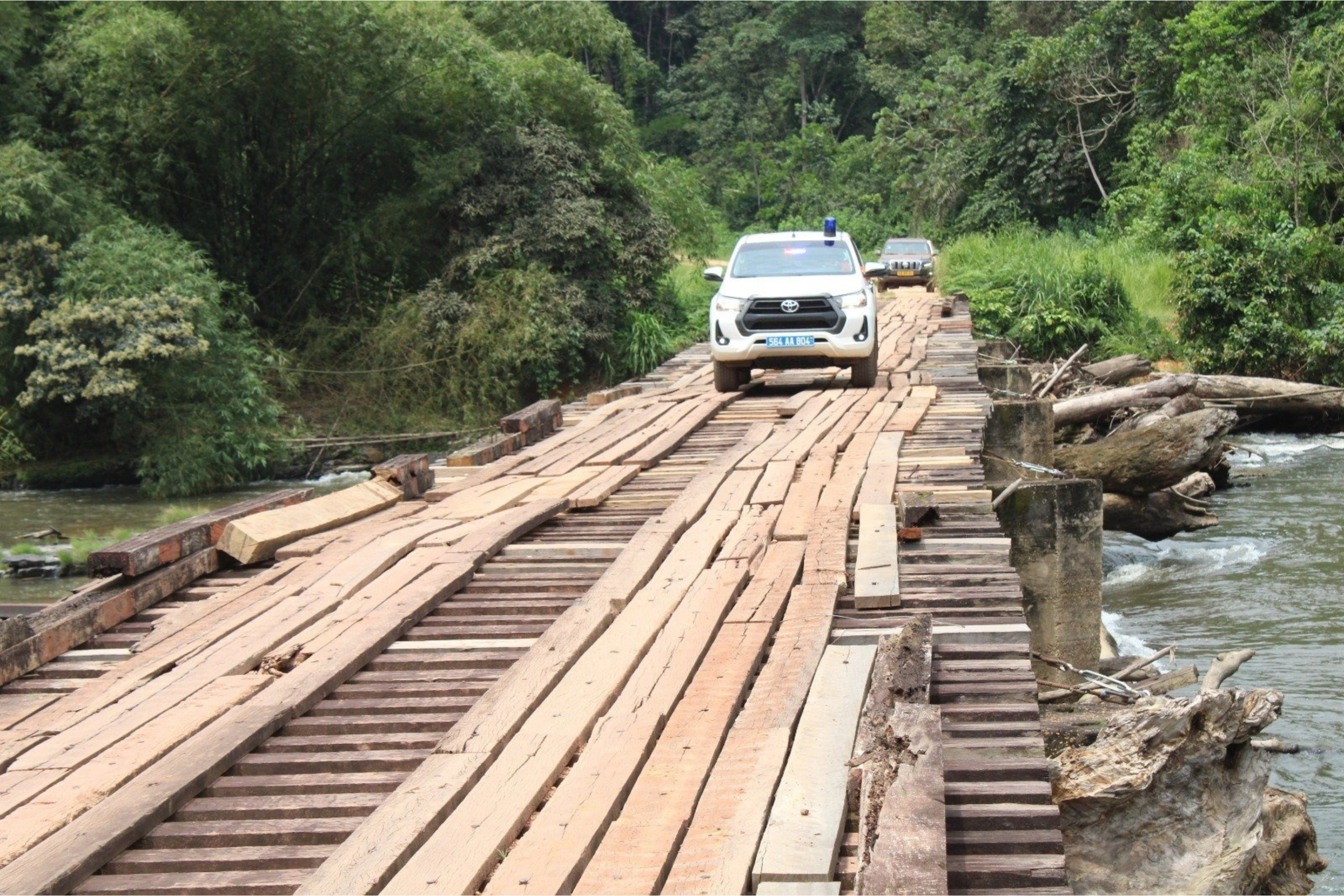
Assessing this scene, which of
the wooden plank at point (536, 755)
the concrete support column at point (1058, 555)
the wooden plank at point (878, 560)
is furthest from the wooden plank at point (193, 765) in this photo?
the concrete support column at point (1058, 555)

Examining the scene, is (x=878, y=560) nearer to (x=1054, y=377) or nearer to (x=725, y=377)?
(x=725, y=377)

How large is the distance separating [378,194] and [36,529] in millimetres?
9823

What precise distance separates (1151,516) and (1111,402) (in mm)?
2973

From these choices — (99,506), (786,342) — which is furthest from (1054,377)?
(99,506)

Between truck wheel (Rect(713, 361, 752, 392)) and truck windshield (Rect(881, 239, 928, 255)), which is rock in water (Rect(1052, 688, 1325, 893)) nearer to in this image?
truck wheel (Rect(713, 361, 752, 392))

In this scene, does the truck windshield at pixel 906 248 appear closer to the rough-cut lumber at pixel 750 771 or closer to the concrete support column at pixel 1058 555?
the concrete support column at pixel 1058 555

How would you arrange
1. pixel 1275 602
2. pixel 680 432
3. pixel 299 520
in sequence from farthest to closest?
pixel 1275 602 → pixel 680 432 → pixel 299 520

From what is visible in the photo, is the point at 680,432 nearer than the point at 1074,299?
Yes

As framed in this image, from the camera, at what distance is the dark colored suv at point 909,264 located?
30.0 m

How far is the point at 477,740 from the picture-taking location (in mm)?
4387

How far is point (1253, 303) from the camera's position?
2108 cm

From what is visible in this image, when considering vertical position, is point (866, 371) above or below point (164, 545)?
above

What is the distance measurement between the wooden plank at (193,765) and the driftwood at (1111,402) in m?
12.0

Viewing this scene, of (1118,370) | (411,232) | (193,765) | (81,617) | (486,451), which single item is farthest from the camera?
(411,232)
